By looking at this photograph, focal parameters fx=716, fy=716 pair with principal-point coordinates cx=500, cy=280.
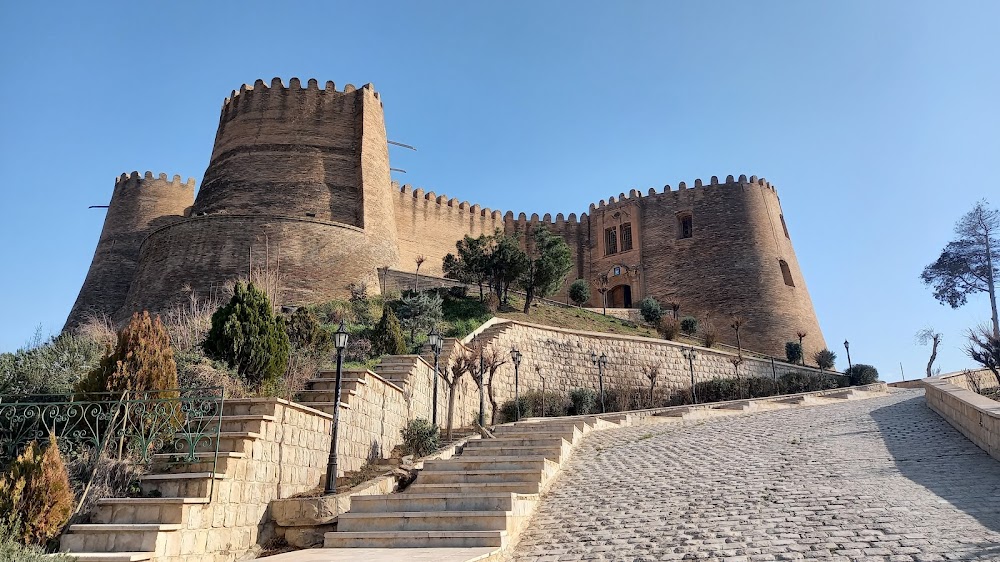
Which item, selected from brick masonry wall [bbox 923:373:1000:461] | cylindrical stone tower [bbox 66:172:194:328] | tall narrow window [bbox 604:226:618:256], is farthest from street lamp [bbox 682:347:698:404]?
cylindrical stone tower [bbox 66:172:194:328]

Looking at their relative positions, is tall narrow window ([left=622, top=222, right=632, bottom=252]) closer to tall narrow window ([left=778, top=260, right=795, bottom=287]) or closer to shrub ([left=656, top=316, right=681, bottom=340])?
tall narrow window ([left=778, top=260, right=795, bottom=287])

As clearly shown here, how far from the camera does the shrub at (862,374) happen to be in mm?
22391

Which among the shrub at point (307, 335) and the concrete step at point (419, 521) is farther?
the shrub at point (307, 335)

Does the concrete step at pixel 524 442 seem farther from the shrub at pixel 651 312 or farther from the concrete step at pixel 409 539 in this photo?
the shrub at pixel 651 312

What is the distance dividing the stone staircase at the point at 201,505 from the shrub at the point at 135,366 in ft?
2.29

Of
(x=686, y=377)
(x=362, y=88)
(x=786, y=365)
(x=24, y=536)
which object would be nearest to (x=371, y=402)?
(x=24, y=536)

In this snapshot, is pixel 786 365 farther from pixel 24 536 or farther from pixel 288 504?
pixel 24 536

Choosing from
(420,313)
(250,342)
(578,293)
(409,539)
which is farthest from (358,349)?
(578,293)

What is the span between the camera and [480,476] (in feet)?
27.6

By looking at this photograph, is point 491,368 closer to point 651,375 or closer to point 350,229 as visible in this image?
point 651,375

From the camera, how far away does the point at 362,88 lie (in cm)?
2852

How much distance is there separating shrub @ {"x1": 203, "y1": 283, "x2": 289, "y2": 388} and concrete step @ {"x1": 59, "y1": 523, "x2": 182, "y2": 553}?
13.3ft

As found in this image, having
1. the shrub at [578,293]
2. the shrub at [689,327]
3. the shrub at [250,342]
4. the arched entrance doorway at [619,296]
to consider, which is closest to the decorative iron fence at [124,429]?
the shrub at [250,342]

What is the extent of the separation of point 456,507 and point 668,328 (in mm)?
18786
